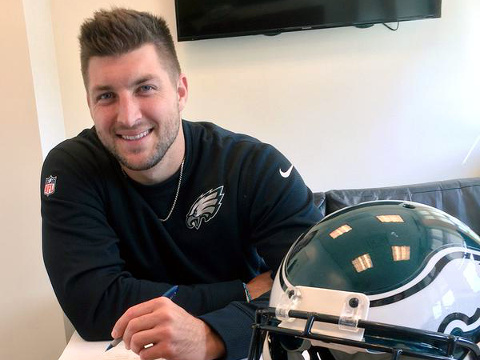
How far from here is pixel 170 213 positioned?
1162mm

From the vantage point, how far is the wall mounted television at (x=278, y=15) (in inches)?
80.4

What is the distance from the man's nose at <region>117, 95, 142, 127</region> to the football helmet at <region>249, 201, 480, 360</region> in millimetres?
555

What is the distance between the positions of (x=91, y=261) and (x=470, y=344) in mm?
764

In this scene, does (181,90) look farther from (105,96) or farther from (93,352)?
(93,352)

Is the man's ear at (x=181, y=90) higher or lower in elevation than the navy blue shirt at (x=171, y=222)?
higher

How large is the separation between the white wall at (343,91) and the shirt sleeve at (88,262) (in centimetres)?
104

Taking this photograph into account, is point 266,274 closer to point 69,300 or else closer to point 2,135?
point 69,300

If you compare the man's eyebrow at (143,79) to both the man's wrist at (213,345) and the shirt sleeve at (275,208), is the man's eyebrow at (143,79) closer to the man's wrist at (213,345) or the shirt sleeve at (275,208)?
the shirt sleeve at (275,208)

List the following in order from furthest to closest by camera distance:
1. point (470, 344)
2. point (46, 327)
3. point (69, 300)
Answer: point (46, 327), point (69, 300), point (470, 344)

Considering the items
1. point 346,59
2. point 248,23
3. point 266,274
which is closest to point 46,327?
point 266,274

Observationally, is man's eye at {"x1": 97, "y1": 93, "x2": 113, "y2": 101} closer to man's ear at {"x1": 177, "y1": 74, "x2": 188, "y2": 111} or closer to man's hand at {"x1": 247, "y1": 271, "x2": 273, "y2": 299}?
man's ear at {"x1": 177, "y1": 74, "x2": 188, "y2": 111}

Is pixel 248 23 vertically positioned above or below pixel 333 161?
above

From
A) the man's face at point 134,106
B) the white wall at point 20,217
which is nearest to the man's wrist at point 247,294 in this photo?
the man's face at point 134,106

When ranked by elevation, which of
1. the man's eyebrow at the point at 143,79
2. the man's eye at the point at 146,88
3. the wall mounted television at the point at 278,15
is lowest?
the man's eye at the point at 146,88
